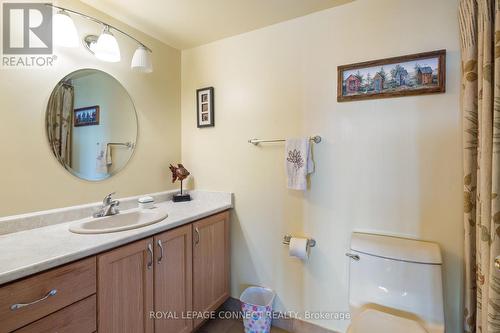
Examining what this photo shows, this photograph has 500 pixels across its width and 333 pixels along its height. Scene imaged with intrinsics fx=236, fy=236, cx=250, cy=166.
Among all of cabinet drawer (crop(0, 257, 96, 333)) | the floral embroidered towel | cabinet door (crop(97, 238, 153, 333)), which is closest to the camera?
cabinet drawer (crop(0, 257, 96, 333))

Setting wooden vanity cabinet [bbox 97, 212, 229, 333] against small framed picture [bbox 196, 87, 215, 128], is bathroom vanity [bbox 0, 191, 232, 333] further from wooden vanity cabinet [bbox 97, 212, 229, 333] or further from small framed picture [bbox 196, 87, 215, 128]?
small framed picture [bbox 196, 87, 215, 128]

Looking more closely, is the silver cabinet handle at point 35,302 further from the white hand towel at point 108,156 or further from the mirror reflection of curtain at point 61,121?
the white hand towel at point 108,156

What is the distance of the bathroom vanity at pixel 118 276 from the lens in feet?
2.87

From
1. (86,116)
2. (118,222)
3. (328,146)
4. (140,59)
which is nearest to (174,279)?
(118,222)

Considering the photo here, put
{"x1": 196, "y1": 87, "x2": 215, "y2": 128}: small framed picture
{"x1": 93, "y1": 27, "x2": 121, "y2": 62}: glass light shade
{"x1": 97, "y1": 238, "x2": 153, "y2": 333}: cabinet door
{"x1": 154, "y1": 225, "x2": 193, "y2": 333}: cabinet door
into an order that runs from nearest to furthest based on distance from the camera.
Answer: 1. {"x1": 97, "y1": 238, "x2": 153, "y2": 333}: cabinet door
2. {"x1": 154, "y1": 225, "x2": 193, "y2": 333}: cabinet door
3. {"x1": 93, "y1": 27, "x2": 121, "y2": 62}: glass light shade
4. {"x1": 196, "y1": 87, "x2": 215, "y2": 128}: small framed picture

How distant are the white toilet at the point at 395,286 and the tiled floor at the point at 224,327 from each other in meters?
0.81

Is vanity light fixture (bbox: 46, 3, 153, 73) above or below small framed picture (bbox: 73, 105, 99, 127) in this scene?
above

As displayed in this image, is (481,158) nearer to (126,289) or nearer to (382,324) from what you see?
(382,324)

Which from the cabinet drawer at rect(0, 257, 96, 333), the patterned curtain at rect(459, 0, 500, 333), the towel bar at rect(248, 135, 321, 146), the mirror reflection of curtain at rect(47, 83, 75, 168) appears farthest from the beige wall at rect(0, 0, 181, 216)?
the patterned curtain at rect(459, 0, 500, 333)

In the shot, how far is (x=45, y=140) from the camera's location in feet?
4.51

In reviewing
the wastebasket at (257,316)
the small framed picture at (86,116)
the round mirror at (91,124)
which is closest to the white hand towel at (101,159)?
the round mirror at (91,124)

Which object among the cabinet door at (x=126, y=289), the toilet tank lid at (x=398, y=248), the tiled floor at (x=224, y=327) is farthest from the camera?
the tiled floor at (x=224, y=327)

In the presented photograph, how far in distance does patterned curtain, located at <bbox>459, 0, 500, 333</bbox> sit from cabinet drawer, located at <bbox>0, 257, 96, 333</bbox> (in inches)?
61.8

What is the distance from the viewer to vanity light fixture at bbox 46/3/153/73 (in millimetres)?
1341
